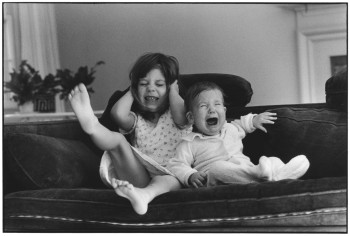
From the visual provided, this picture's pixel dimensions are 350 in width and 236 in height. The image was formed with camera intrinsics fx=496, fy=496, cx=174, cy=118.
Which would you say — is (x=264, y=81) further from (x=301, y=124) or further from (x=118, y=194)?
(x=118, y=194)

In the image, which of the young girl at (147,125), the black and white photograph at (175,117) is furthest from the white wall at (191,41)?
the young girl at (147,125)

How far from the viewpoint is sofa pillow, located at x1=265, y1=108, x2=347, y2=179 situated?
1.46 metres

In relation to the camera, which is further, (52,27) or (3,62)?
(52,27)

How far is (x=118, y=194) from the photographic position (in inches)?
50.6

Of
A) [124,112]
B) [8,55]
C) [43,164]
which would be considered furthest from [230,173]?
[8,55]

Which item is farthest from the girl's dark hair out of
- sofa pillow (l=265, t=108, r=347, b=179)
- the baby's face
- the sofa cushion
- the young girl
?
the sofa cushion

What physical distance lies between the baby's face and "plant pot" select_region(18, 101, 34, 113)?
0.72m

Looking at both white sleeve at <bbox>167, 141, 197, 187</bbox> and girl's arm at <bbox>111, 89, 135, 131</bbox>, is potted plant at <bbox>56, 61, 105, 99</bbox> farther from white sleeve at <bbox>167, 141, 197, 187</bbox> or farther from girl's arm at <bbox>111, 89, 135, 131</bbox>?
white sleeve at <bbox>167, 141, 197, 187</bbox>

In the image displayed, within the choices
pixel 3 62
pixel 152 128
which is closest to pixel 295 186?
pixel 152 128

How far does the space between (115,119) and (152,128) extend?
0.43 ft

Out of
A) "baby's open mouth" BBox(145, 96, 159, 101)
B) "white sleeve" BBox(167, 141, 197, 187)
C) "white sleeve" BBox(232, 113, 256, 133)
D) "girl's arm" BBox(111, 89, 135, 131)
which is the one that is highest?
"baby's open mouth" BBox(145, 96, 159, 101)

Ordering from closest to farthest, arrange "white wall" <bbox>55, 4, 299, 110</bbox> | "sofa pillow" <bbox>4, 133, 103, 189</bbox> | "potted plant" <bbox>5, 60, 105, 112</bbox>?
"sofa pillow" <bbox>4, 133, 103, 189</bbox> < "white wall" <bbox>55, 4, 299, 110</bbox> < "potted plant" <bbox>5, 60, 105, 112</bbox>

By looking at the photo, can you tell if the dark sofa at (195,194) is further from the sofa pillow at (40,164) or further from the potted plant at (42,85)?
the potted plant at (42,85)

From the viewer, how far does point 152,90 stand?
166 cm
